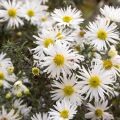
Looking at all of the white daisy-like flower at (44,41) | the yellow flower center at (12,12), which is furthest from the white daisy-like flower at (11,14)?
the white daisy-like flower at (44,41)

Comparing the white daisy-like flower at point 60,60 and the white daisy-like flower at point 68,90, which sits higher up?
the white daisy-like flower at point 60,60

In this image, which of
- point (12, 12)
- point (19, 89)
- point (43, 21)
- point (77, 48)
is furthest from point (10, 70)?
point (43, 21)

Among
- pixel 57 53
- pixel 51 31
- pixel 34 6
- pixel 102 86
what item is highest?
pixel 34 6

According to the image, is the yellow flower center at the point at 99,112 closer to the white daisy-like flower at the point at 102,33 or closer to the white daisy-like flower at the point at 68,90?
the white daisy-like flower at the point at 68,90

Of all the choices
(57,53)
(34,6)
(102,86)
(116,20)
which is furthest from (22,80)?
(34,6)

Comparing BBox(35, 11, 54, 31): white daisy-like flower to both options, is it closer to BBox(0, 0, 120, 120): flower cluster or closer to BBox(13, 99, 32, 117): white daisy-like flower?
BBox(0, 0, 120, 120): flower cluster

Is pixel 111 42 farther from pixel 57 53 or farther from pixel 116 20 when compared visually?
pixel 57 53
